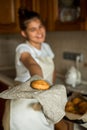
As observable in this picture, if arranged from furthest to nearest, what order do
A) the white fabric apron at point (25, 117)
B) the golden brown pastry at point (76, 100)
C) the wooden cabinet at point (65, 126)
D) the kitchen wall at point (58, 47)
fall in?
the kitchen wall at point (58, 47), the golden brown pastry at point (76, 100), the wooden cabinet at point (65, 126), the white fabric apron at point (25, 117)

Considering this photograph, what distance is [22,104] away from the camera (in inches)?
37.8

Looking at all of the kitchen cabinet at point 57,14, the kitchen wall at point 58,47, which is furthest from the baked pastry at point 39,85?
the kitchen wall at point 58,47

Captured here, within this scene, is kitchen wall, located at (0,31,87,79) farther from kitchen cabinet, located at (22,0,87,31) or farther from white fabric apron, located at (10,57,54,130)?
white fabric apron, located at (10,57,54,130)

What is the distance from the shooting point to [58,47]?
95.6 inches

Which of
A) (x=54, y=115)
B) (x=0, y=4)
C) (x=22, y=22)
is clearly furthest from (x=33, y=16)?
(x=0, y=4)

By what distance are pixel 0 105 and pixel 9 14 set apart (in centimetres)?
87

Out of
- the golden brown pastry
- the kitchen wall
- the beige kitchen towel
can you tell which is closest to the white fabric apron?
the beige kitchen towel

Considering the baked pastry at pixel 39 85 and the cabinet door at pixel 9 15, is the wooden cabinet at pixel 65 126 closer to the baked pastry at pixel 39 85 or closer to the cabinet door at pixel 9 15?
the baked pastry at pixel 39 85

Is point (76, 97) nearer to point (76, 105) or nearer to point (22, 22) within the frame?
point (76, 105)

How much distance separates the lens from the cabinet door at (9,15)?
7.59 ft

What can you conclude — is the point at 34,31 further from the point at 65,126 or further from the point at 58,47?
the point at 58,47

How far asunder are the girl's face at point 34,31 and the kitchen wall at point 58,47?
2.05ft

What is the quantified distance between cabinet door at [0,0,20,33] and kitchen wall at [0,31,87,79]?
39cm

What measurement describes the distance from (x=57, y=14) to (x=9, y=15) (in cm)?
57
